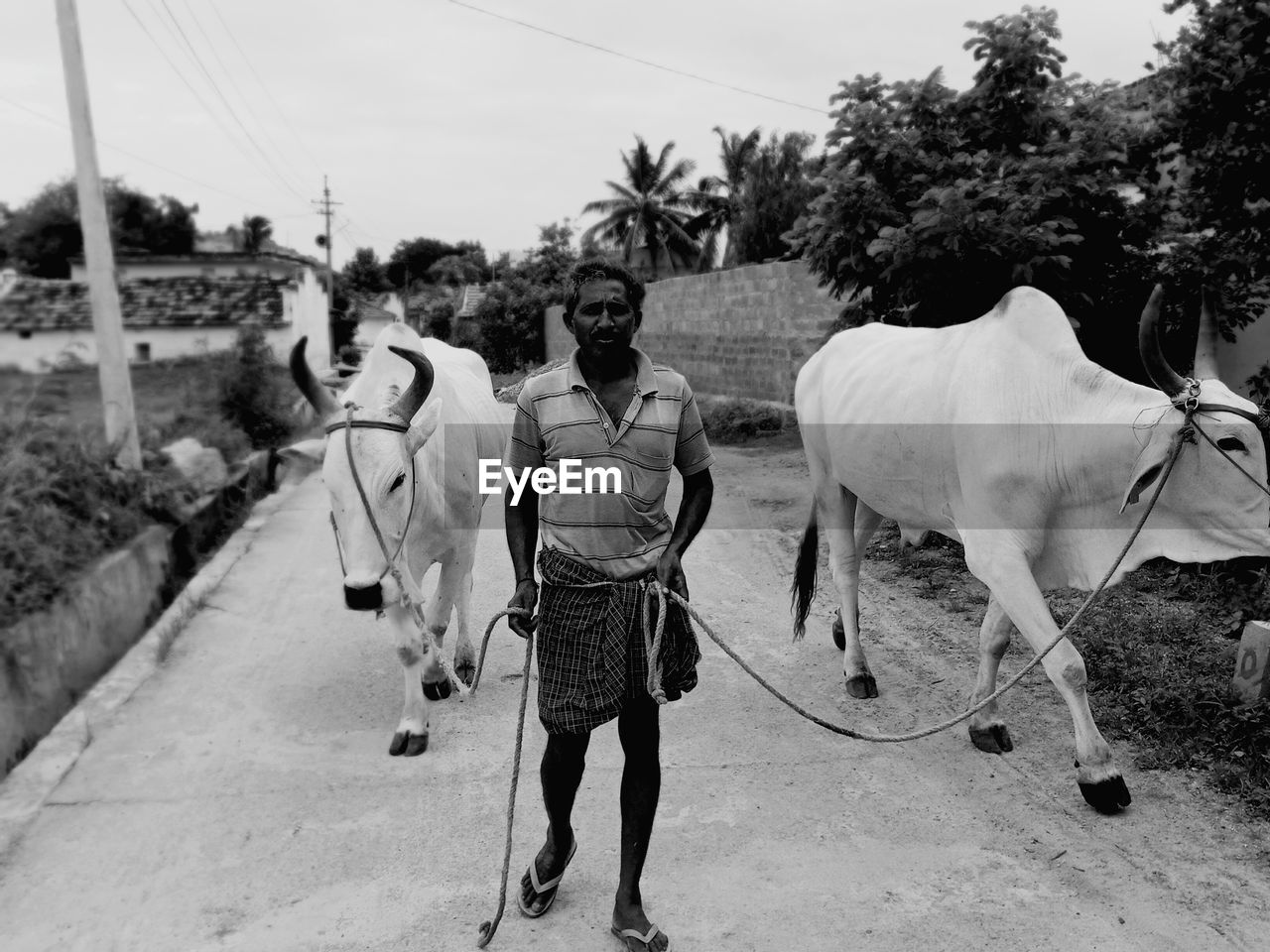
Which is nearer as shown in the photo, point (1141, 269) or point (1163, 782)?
point (1163, 782)

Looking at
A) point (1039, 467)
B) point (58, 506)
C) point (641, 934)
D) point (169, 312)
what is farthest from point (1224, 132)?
point (169, 312)

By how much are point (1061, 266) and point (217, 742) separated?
5163mm

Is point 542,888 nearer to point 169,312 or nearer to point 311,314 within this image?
point 169,312

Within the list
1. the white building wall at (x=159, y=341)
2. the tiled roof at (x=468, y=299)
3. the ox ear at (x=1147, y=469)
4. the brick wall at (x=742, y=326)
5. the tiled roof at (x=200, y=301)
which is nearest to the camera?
the ox ear at (x=1147, y=469)

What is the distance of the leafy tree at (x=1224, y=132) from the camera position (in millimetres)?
4789

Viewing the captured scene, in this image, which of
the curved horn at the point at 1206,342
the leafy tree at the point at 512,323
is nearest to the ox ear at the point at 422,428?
the curved horn at the point at 1206,342

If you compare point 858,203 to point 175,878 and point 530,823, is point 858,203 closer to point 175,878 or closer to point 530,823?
point 530,823

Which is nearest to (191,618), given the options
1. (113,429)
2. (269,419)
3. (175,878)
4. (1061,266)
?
(113,429)

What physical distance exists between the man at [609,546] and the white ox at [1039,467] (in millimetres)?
1475

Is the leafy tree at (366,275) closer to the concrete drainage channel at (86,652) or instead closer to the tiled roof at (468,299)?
the tiled roof at (468,299)

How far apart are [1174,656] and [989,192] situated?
273cm

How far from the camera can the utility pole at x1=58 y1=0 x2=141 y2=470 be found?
7.51m

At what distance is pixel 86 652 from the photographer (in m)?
4.91

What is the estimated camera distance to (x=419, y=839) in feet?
10.9
